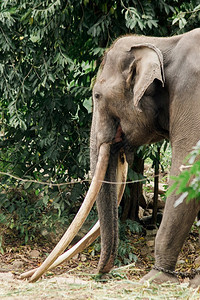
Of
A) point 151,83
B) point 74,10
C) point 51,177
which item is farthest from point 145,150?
point 151,83

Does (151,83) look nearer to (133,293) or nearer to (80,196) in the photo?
(133,293)

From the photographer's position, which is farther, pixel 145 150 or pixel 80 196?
pixel 80 196

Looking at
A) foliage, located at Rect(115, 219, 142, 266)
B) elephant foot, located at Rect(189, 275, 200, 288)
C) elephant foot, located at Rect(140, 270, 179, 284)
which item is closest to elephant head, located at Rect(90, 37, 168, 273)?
elephant foot, located at Rect(140, 270, 179, 284)

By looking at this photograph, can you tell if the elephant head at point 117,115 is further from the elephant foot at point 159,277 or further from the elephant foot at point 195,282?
the elephant foot at point 195,282

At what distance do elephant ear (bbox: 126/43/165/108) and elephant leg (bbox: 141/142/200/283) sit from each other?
25.4 inches

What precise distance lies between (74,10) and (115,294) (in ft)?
13.9

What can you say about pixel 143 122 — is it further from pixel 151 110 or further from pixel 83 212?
pixel 83 212

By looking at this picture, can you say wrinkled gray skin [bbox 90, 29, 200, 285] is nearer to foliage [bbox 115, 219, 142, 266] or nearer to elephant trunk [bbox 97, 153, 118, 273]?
elephant trunk [bbox 97, 153, 118, 273]

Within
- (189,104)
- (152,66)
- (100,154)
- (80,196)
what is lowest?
(80,196)

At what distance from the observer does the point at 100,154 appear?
510cm

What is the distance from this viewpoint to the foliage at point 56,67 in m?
6.98

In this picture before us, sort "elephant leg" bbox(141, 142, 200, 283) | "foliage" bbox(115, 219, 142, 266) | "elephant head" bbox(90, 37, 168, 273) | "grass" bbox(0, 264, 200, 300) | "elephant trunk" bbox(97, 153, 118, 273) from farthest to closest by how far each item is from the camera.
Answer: "foliage" bbox(115, 219, 142, 266) → "elephant trunk" bbox(97, 153, 118, 273) → "elephant head" bbox(90, 37, 168, 273) → "elephant leg" bbox(141, 142, 200, 283) → "grass" bbox(0, 264, 200, 300)

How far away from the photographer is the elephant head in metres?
4.97

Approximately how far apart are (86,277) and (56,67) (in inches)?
99.8
